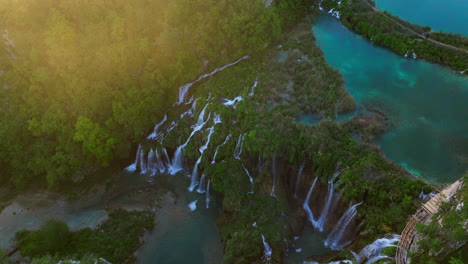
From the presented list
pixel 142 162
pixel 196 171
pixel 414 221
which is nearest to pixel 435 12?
pixel 414 221

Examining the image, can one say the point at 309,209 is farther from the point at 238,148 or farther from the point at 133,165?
the point at 133,165

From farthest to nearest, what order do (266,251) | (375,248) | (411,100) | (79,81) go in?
(411,100) → (79,81) → (266,251) → (375,248)

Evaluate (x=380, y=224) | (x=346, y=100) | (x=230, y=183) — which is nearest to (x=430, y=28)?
(x=346, y=100)

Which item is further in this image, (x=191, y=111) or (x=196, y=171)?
(x=191, y=111)

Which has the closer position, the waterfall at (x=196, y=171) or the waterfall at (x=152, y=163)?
the waterfall at (x=196, y=171)

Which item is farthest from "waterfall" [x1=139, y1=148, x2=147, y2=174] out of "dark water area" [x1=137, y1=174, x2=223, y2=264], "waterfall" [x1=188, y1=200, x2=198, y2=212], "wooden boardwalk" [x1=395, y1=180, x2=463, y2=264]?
"wooden boardwalk" [x1=395, y1=180, x2=463, y2=264]

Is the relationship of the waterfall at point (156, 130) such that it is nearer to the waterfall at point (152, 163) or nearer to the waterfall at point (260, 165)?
the waterfall at point (152, 163)

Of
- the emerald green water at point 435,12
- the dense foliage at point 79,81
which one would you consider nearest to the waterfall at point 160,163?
the dense foliage at point 79,81
